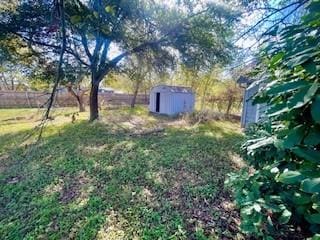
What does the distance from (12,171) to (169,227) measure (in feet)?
10.9

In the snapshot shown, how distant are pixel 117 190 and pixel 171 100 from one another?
927 centimetres

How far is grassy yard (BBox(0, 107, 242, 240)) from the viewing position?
99.7 inches

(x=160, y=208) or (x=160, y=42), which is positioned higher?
(x=160, y=42)

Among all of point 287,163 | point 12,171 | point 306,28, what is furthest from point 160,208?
point 12,171

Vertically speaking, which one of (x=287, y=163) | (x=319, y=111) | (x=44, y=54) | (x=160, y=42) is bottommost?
(x=287, y=163)

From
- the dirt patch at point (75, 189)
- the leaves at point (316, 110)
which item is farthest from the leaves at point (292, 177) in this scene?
the dirt patch at point (75, 189)

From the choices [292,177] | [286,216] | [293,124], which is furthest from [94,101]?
[292,177]

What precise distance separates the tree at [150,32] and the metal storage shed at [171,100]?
4144mm

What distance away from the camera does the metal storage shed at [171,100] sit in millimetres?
12414

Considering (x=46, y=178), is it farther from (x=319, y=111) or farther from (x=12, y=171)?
(x=319, y=111)

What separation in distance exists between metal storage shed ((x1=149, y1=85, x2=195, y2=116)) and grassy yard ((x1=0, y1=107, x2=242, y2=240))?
21.2 ft

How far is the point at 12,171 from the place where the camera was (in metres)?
4.34

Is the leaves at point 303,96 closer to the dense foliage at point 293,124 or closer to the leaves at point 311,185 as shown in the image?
the dense foliage at point 293,124

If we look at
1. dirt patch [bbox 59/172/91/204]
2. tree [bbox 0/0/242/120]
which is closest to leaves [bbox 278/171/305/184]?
dirt patch [bbox 59/172/91/204]
